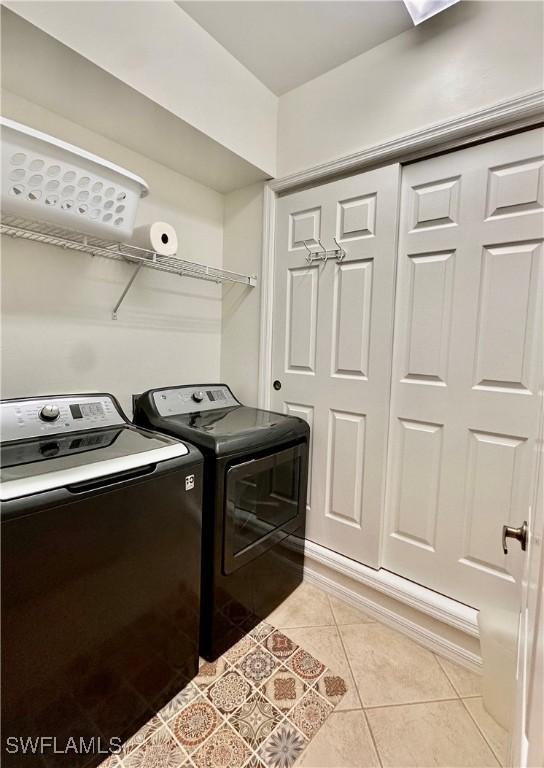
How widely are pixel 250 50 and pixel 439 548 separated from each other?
2466 millimetres

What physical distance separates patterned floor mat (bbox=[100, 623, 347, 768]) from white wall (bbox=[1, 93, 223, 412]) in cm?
128

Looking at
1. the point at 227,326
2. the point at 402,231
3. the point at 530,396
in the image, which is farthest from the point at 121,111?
the point at 530,396

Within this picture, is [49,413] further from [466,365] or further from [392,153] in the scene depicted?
[392,153]

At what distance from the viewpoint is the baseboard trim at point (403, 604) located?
145 cm

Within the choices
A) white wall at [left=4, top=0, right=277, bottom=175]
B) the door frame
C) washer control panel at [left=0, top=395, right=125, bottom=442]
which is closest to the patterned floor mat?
washer control panel at [left=0, top=395, right=125, bottom=442]

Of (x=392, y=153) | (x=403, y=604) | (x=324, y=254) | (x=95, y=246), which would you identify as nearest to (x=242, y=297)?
(x=324, y=254)

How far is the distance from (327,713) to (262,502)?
2.53 ft

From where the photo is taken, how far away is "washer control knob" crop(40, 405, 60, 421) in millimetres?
1295

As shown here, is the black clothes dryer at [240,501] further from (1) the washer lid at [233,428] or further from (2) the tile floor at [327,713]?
(2) the tile floor at [327,713]

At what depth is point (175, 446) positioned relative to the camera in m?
1.25

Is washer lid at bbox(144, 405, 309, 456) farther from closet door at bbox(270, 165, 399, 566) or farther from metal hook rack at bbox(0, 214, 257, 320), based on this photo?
metal hook rack at bbox(0, 214, 257, 320)

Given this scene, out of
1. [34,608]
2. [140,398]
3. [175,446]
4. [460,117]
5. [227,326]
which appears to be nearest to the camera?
[34,608]

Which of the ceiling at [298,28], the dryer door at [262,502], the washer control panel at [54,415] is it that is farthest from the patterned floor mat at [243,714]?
the ceiling at [298,28]

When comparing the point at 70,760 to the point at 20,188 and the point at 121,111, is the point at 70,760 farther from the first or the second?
the point at 121,111
